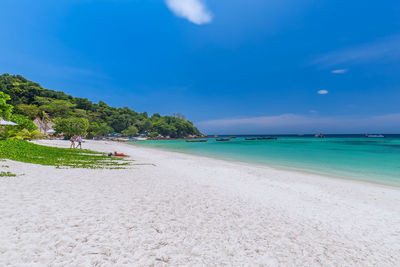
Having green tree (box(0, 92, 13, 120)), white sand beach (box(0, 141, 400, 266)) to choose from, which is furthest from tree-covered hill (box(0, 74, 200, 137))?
white sand beach (box(0, 141, 400, 266))

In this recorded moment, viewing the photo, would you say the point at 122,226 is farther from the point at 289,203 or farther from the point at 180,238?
the point at 289,203

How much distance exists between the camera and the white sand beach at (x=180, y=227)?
368 cm

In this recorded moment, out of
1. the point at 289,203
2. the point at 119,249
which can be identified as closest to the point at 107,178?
the point at 119,249

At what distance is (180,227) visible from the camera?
4953mm

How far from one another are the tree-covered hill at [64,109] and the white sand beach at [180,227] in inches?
2358

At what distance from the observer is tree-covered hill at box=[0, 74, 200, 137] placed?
71.1m

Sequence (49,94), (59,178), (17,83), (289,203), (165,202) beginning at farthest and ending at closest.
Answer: (49,94) < (17,83) < (59,178) < (289,203) < (165,202)

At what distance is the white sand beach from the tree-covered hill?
196 feet

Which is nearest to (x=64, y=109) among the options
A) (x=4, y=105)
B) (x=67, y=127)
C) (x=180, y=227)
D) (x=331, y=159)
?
(x=67, y=127)

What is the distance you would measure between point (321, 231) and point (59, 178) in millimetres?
11416

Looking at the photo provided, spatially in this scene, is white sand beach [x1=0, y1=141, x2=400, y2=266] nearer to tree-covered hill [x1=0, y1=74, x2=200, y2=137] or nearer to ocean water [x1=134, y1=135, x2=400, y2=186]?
ocean water [x1=134, y1=135, x2=400, y2=186]

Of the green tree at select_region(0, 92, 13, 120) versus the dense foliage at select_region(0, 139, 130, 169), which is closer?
the dense foliage at select_region(0, 139, 130, 169)

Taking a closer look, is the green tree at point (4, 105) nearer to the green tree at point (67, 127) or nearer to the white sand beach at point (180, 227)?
the white sand beach at point (180, 227)

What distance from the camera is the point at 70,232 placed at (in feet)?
13.8
